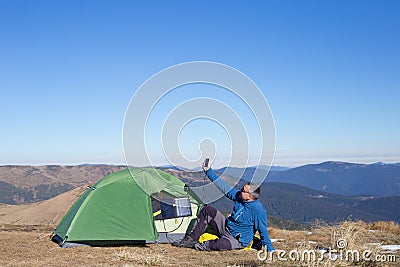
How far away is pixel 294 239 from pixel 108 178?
6550mm

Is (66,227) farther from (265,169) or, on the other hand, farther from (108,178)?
(265,169)

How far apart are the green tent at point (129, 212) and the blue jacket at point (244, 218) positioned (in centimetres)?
210

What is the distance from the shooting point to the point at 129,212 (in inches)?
524

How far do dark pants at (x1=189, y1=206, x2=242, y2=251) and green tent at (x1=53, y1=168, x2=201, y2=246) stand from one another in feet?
4.21

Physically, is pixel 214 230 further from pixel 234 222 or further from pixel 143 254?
pixel 143 254

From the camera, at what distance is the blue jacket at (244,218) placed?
12.1 m

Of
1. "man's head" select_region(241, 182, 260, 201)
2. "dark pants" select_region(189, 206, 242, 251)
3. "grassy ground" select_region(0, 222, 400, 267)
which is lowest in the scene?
"grassy ground" select_region(0, 222, 400, 267)

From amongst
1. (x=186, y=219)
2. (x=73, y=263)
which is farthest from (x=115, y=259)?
(x=186, y=219)

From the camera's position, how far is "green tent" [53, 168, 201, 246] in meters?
12.9

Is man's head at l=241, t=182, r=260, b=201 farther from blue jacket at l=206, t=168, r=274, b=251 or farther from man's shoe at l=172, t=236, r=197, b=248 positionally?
man's shoe at l=172, t=236, r=197, b=248

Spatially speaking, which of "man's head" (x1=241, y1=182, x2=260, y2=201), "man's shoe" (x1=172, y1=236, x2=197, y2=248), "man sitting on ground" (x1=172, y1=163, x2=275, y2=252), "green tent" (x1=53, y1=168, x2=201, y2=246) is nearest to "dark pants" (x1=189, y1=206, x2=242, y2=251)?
"man sitting on ground" (x1=172, y1=163, x2=275, y2=252)

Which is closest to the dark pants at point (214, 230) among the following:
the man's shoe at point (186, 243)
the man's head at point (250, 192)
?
the man's shoe at point (186, 243)

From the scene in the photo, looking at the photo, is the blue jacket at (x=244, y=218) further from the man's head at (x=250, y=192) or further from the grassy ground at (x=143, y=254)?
the grassy ground at (x=143, y=254)

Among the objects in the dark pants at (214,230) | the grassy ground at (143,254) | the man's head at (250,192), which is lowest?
the grassy ground at (143,254)
